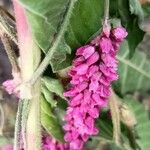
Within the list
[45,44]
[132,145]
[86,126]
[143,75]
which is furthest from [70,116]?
[143,75]

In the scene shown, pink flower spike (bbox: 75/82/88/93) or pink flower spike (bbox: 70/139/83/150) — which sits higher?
pink flower spike (bbox: 75/82/88/93)

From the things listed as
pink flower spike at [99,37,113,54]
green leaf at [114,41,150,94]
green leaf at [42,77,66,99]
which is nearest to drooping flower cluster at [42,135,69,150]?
green leaf at [42,77,66,99]

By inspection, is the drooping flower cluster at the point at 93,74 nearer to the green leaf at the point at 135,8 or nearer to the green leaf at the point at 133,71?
the green leaf at the point at 135,8

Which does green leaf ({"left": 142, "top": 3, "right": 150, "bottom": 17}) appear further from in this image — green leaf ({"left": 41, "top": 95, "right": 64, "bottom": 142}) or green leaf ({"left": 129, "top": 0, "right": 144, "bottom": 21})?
green leaf ({"left": 41, "top": 95, "right": 64, "bottom": 142})

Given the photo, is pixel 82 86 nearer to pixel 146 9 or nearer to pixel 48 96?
pixel 48 96

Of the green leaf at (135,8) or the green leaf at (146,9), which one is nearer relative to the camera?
the green leaf at (135,8)

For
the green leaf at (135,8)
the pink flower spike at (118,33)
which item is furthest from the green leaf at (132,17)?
the pink flower spike at (118,33)

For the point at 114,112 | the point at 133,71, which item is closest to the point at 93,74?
the point at 114,112
